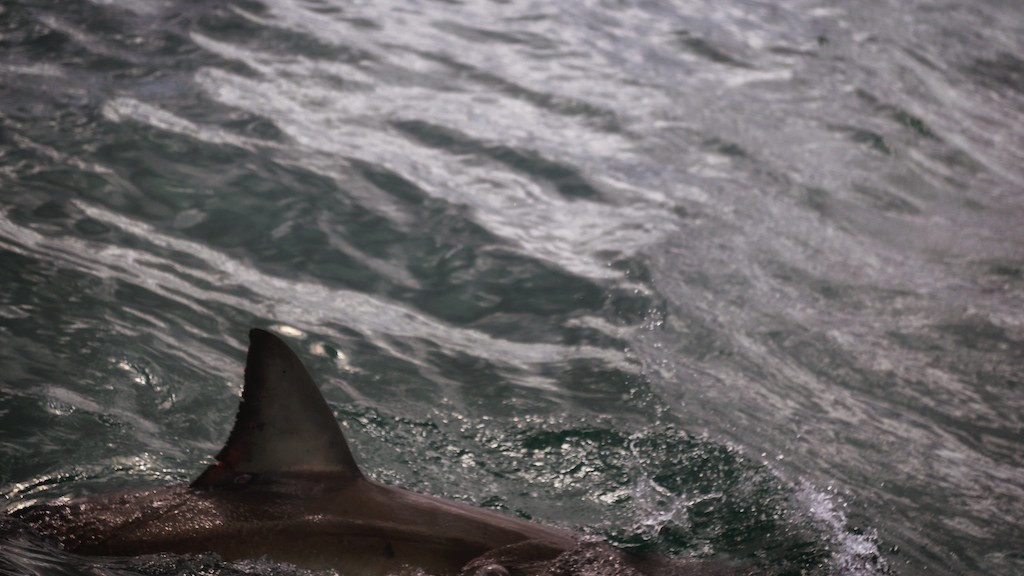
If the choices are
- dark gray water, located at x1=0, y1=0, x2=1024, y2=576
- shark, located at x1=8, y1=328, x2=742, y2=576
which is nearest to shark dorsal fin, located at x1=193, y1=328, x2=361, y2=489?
shark, located at x1=8, y1=328, x2=742, y2=576

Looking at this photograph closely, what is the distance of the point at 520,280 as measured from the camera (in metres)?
6.27

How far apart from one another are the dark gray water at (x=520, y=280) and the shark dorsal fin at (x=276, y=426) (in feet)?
1.07

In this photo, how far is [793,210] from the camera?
7.91m

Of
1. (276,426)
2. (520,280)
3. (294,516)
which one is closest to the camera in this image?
(294,516)

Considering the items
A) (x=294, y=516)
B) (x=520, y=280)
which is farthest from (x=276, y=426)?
(x=520, y=280)

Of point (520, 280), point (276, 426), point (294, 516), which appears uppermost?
point (276, 426)

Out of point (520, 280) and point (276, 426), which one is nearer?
point (276, 426)

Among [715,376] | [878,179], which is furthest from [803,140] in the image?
[715,376]

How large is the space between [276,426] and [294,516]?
11.3 inches

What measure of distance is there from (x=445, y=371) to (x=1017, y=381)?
3371mm

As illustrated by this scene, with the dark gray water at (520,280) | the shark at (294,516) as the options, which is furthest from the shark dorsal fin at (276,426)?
the dark gray water at (520,280)

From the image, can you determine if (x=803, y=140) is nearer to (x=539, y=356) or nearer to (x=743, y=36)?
(x=743, y=36)

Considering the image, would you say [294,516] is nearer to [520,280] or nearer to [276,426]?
[276,426]

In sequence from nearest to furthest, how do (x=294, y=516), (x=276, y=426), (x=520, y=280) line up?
(x=294, y=516) → (x=276, y=426) → (x=520, y=280)
